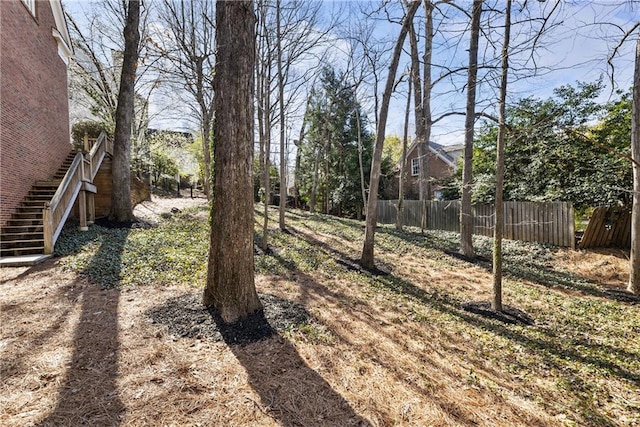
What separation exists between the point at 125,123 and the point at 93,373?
32.5ft

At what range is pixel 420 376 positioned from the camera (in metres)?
2.94

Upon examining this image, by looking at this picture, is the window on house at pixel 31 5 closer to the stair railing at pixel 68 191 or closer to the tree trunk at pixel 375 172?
the stair railing at pixel 68 191

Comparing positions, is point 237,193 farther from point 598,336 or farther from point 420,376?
point 598,336

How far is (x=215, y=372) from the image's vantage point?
2729 millimetres

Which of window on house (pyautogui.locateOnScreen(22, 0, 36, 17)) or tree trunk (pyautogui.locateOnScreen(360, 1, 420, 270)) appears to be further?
window on house (pyautogui.locateOnScreen(22, 0, 36, 17))

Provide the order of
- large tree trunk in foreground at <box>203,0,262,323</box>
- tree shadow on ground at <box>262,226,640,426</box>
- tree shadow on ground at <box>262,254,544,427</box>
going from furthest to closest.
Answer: large tree trunk in foreground at <box>203,0,262,323</box>
tree shadow on ground at <box>262,226,640,426</box>
tree shadow on ground at <box>262,254,544,427</box>

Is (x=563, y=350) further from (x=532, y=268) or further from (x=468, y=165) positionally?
(x=532, y=268)

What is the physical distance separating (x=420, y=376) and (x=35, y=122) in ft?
40.8

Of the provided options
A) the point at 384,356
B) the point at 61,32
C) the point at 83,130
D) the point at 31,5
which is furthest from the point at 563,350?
the point at 83,130

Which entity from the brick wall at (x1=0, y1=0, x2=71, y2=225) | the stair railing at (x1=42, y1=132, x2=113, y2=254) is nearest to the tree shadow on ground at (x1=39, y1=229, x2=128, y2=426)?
the stair railing at (x1=42, y1=132, x2=113, y2=254)

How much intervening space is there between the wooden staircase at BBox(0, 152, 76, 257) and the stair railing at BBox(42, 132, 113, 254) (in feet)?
0.86

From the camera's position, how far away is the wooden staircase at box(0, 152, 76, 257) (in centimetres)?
644

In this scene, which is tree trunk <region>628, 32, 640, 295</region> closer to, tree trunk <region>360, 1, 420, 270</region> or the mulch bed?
tree trunk <region>360, 1, 420, 270</region>

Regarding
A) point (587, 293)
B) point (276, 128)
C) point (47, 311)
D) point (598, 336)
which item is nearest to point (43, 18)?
point (276, 128)
